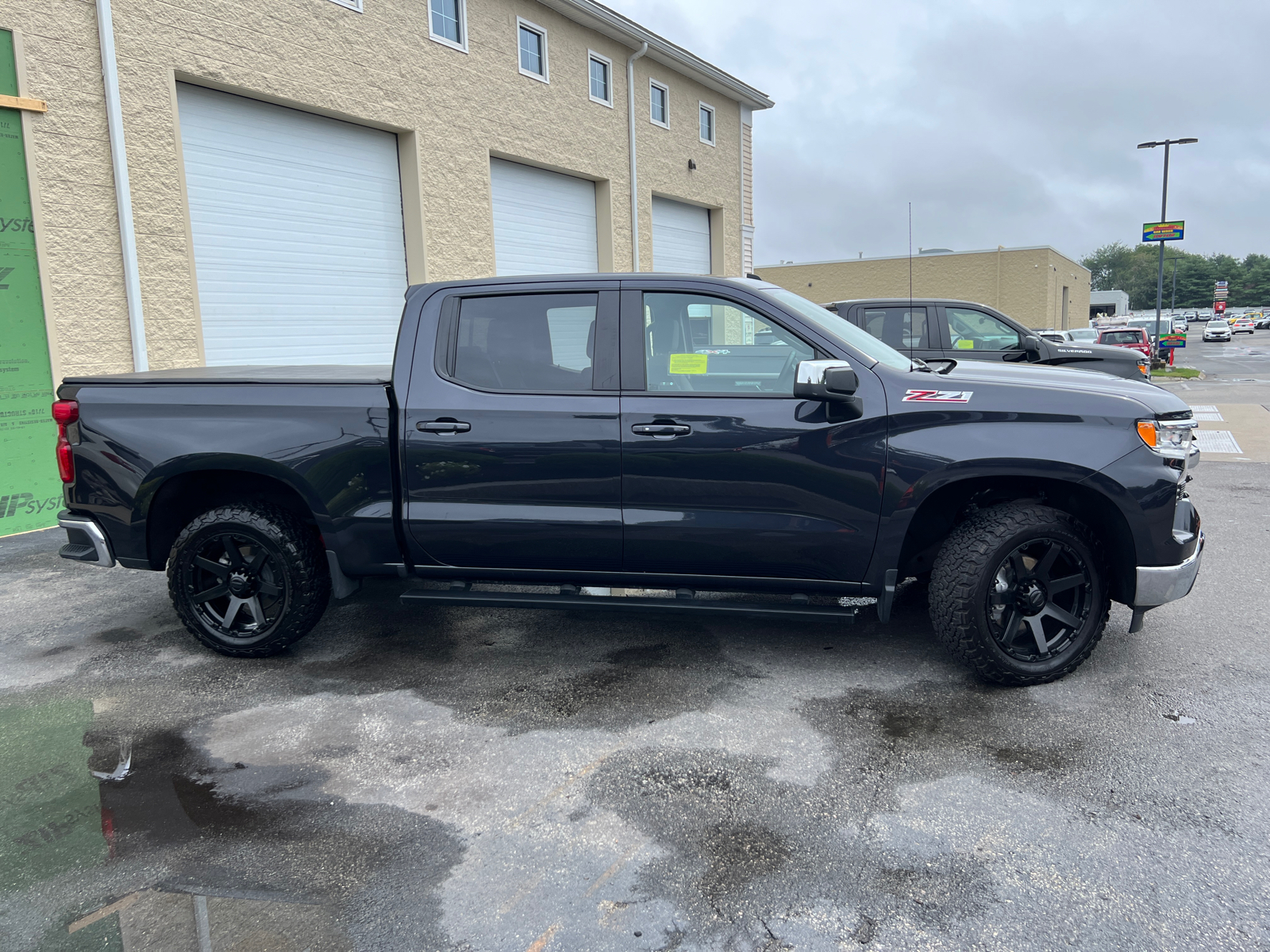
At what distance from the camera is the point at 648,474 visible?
4.12 metres

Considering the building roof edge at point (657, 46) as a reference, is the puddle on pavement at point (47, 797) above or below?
below

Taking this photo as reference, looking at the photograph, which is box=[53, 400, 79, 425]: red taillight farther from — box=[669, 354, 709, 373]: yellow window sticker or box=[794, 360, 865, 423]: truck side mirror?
box=[794, 360, 865, 423]: truck side mirror

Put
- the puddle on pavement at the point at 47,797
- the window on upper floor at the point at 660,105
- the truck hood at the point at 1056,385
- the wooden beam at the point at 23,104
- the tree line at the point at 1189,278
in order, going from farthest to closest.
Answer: the tree line at the point at 1189,278 < the window on upper floor at the point at 660,105 < the wooden beam at the point at 23,104 < the truck hood at the point at 1056,385 < the puddle on pavement at the point at 47,797

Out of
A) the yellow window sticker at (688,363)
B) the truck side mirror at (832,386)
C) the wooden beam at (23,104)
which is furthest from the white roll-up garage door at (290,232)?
the truck side mirror at (832,386)

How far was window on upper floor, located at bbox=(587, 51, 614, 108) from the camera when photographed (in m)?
16.1

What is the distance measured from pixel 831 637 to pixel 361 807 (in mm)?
2656

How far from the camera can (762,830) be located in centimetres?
297

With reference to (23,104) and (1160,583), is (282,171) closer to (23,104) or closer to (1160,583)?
(23,104)

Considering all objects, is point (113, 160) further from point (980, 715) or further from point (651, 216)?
point (651, 216)

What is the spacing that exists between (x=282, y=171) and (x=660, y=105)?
9593 mm

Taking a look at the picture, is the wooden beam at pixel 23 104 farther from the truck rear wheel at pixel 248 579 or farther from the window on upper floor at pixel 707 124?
the window on upper floor at pixel 707 124

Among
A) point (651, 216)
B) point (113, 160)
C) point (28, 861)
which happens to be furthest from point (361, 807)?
point (651, 216)

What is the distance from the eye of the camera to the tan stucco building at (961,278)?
45.9m

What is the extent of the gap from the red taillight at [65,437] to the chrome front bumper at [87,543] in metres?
0.22
